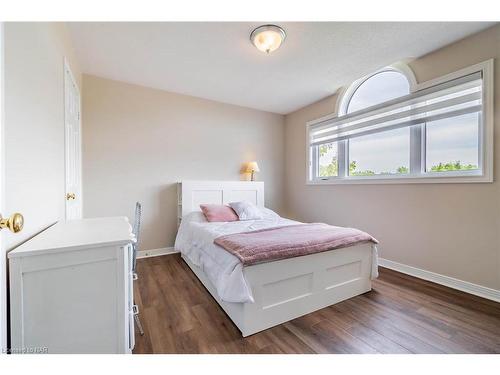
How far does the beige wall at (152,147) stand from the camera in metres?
2.87

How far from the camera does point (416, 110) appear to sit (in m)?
2.45

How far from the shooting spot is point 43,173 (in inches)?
52.8

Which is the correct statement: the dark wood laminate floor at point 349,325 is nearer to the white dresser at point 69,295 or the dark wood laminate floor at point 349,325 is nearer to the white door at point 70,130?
the white dresser at point 69,295

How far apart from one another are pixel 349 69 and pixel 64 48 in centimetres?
302

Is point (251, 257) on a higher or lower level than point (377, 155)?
lower

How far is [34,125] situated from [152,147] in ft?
6.64

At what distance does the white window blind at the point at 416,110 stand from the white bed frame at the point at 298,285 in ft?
5.41

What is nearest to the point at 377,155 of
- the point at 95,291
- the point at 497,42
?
the point at 497,42

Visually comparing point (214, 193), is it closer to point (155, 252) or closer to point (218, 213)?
point (218, 213)

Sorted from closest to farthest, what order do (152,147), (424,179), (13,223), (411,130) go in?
(13,223), (424,179), (411,130), (152,147)

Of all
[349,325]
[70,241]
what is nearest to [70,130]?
[70,241]

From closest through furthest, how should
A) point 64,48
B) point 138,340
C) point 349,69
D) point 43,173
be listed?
point 43,173
point 138,340
point 64,48
point 349,69

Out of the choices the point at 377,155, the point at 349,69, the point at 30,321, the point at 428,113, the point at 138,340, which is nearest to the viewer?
the point at 30,321
